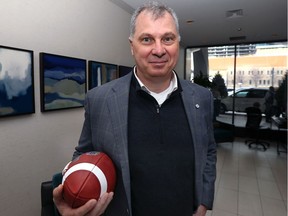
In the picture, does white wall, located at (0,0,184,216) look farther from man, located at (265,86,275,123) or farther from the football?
man, located at (265,86,275,123)

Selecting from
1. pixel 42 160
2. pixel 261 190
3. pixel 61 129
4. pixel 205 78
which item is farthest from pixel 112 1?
pixel 205 78

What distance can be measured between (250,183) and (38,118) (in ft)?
11.9

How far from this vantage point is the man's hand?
2.83ft

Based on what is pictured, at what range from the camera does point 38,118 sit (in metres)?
2.16

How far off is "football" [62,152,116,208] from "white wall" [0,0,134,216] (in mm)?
1211

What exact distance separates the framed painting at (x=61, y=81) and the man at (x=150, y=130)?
1.20m

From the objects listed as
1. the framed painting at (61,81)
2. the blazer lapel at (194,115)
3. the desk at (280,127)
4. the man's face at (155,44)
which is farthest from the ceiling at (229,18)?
the blazer lapel at (194,115)

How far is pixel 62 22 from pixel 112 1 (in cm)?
118

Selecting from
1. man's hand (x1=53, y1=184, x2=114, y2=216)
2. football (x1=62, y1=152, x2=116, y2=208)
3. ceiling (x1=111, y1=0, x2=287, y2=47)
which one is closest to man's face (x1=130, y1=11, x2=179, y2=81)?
football (x1=62, y1=152, x2=116, y2=208)

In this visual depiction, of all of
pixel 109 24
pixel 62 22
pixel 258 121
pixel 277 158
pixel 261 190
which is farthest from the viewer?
pixel 258 121

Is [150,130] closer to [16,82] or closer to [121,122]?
[121,122]

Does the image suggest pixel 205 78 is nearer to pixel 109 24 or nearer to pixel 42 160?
pixel 109 24

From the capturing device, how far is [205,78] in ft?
22.8

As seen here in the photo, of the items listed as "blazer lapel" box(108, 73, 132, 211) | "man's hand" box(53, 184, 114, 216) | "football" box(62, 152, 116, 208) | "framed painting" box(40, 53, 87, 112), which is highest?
"framed painting" box(40, 53, 87, 112)
